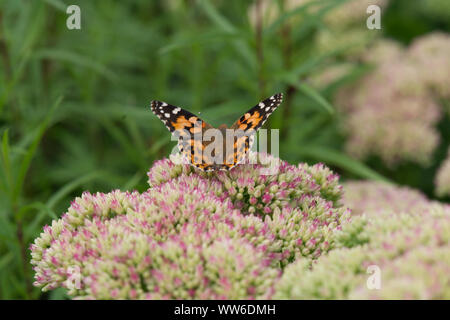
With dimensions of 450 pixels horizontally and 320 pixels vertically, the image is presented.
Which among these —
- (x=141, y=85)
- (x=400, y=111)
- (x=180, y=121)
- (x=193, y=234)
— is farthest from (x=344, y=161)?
(x=141, y=85)

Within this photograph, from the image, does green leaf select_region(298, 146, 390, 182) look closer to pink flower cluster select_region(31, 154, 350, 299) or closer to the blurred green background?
the blurred green background

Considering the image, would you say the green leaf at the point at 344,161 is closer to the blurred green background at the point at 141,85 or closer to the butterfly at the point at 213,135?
the blurred green background at the point at 141,85

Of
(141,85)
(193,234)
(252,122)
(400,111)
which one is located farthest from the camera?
(141,85)

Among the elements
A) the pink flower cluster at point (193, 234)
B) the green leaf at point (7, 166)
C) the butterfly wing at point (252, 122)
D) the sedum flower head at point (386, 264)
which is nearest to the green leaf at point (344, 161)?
the pink flower cluster at point (193, 234)

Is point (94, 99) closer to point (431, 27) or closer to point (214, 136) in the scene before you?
point (214, 136)

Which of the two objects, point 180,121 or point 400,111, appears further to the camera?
point 400,111

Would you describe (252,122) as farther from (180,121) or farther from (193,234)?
(193,234)
